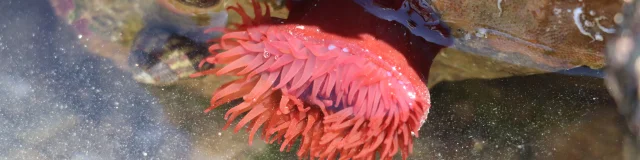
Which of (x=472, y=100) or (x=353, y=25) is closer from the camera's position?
(x=353, y=25)

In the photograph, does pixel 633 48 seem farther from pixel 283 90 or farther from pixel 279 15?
pixel 279 15

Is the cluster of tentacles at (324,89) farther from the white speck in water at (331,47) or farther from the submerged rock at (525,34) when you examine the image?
the submerged rock at (525,34)

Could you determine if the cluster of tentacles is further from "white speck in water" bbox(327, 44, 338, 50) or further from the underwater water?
the underwater water

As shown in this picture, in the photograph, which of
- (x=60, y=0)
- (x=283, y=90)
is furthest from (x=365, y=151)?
(x=60, y=0)

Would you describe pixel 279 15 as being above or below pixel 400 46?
above

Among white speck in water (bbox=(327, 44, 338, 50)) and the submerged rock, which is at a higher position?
white speck in water (bbox=(327, 44, 338, 50))

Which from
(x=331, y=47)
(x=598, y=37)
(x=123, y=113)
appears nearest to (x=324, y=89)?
(x=331, y=47)

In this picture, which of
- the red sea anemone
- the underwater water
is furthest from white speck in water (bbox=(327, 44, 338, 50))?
the underwater water
